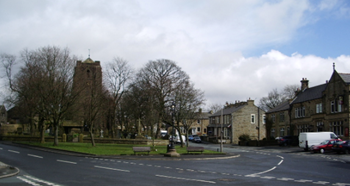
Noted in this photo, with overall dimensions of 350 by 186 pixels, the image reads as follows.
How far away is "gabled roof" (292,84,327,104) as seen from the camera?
51541mm

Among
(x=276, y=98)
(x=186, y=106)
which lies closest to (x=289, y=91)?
(x=276, y=98)

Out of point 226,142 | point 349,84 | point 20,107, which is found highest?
point 349,84

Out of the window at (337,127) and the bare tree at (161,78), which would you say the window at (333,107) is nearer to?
the window at (337,127)

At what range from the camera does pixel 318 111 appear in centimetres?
5034

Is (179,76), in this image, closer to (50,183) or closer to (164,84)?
(164,84)

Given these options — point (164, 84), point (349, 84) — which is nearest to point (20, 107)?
point (164, 84)

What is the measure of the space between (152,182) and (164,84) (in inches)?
1722

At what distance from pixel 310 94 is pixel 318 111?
478cm

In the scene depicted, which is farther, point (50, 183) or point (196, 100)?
point (196, 100)

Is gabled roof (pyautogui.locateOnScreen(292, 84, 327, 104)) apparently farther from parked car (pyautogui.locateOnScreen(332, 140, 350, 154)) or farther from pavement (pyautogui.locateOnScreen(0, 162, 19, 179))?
pavement (pyautogui.locateOnScreen(0, 162, 19, 179))

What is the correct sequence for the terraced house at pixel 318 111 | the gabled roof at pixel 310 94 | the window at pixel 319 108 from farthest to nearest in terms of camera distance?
the gabled roof at pixel 310 94
the window at pixel 319 108
the terraced house at pixel 318 111

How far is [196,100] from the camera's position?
44.6 metres

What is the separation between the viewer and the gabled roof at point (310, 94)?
51.5 meters

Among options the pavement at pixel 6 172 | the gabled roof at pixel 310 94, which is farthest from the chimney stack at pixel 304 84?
the pavement at pixel 6 172
